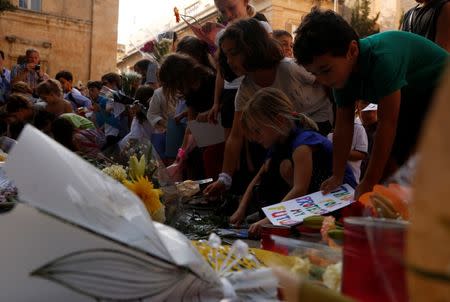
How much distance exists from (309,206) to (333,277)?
1.20 metres

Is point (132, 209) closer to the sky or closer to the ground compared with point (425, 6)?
closer to the ground

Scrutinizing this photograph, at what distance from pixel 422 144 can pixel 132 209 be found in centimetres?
46

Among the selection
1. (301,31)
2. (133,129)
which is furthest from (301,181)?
(133,129)

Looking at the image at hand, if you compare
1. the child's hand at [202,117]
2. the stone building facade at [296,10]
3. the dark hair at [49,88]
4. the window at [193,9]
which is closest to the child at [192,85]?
the child's hand at [202,117]

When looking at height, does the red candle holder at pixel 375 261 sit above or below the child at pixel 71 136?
below

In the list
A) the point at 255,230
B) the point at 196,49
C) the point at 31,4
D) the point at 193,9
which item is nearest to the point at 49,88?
the point at 196,49

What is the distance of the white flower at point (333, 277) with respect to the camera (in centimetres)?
63

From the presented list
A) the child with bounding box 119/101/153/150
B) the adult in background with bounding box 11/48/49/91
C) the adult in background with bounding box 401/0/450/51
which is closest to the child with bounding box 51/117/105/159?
the child with bounding box 119/101/153/150

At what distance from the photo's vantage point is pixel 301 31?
212cm

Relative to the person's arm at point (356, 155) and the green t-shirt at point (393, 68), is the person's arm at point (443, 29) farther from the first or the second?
the person's arm at point (356, 155)

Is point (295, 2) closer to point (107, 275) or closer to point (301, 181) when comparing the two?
point (301, 181)

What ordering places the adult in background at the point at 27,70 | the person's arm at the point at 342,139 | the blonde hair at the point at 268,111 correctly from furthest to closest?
1. the adult in background at the point at 27,70
2. the blonde hair at the point at 268,111
3. the person's arm at the point at 342,139

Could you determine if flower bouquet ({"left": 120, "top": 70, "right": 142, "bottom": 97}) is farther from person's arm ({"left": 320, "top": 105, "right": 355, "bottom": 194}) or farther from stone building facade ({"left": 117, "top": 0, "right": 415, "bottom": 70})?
A: stone building facade ({"left": 117, "top": 0, "right": 415, "bottom": 70})

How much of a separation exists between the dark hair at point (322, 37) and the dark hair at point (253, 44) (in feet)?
2.93
